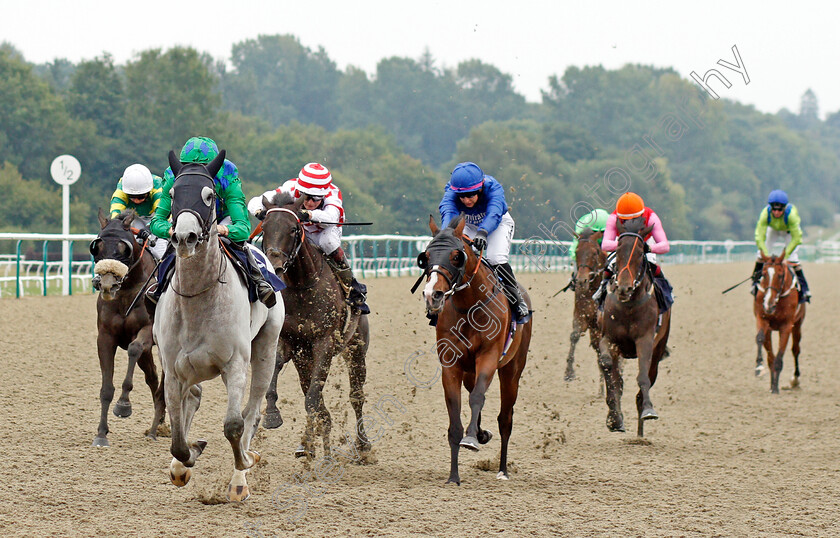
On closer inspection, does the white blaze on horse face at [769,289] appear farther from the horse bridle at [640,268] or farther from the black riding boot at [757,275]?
the horse bridle at [640,268]

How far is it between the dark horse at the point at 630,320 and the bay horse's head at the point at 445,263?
7.77 ft

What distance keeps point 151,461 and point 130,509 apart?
1.34 metres

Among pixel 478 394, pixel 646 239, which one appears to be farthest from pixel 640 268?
pixel 478 394

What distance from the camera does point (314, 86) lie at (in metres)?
80.0

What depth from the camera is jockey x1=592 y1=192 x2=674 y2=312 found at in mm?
8672

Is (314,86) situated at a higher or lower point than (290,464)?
higher

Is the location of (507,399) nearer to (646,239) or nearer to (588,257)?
(646,239)

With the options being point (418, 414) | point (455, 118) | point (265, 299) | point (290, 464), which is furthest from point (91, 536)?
point (455, 118)

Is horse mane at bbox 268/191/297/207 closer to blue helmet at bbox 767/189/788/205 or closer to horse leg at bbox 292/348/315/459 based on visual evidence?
horse leg at bbox 292/348/315/459

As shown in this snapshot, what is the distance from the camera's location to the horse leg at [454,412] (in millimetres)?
6398

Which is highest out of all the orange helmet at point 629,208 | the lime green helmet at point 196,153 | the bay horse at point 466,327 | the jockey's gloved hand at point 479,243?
the lime green helmet at point 196,153

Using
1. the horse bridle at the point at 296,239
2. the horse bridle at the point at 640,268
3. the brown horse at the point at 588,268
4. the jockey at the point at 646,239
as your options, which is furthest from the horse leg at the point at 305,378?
the brown horse at the point at 588,268

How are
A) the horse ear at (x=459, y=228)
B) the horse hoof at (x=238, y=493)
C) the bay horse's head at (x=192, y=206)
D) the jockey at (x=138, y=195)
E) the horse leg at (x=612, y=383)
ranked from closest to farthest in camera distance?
the bay horse's head at (x=192, y=206), the horse hoof at (x=238, y=493), the horse ear at (x=459, y=228), the jockey at (x=138, y=195), the horse leg at (x=612, y=383)

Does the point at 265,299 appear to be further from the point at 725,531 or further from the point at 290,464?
the point at 725,531
